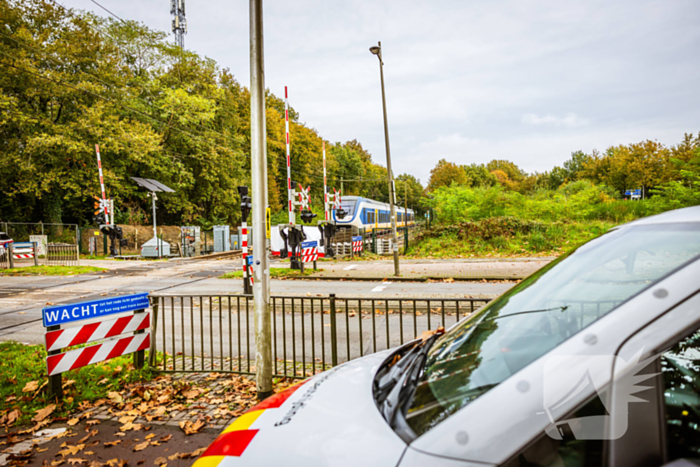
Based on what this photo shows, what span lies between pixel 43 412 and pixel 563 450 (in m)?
5.09

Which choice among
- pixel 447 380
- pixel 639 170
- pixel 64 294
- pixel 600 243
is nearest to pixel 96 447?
pixel 447 380

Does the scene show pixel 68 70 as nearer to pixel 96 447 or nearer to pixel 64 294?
pixel 64 294

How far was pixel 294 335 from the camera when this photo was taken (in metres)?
5.21

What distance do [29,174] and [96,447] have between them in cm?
3019

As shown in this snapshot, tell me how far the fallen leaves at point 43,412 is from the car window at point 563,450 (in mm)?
4923

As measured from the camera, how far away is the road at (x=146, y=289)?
9648 millimetres

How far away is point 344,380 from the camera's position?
1.94m

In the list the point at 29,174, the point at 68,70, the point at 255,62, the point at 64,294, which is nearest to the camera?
the point at 255,62

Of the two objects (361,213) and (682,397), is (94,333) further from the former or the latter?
(361,213)

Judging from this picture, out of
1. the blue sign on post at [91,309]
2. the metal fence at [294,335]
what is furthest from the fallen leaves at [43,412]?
the metal fence at [294,335]

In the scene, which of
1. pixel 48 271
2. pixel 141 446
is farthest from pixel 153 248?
pixel 141 446

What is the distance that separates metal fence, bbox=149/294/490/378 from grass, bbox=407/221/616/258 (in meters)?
12.5

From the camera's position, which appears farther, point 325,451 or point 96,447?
point 96,447

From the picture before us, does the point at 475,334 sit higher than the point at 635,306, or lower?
lower
